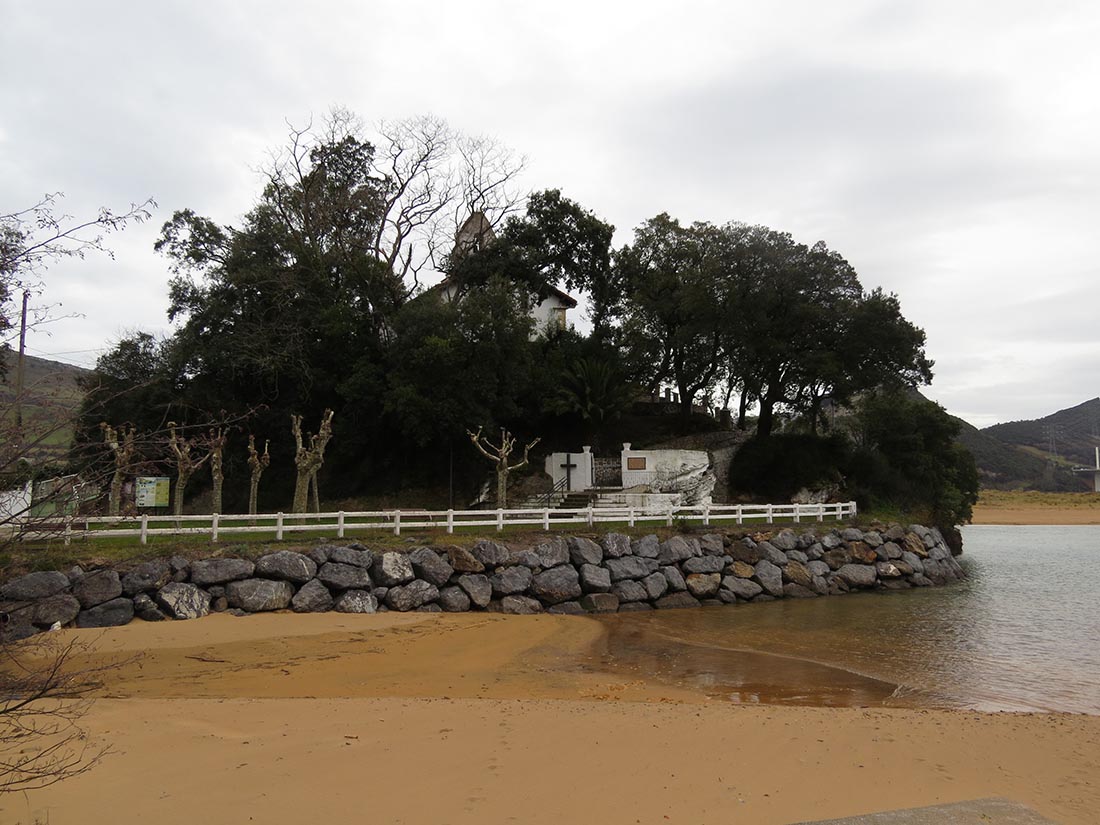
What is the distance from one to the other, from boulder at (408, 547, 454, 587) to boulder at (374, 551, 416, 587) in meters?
0.18

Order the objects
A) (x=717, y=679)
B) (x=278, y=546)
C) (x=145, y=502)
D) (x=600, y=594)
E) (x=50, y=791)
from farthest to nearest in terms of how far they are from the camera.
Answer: (x=145, y=502) < (x=600, y=594) < (x=278, y=546) < (x=717, y=679) < (x=50, y=791)

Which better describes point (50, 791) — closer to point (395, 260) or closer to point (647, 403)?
point (395, 260)

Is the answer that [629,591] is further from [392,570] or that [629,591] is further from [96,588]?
[96,588]

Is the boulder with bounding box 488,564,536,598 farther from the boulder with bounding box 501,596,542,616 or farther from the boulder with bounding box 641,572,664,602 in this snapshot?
the boulder with bounding box 641,572,664,602

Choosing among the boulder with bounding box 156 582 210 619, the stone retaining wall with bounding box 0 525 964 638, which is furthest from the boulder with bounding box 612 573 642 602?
the boulder with bounding box 156 582 210 619

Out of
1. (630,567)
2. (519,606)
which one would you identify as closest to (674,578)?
(630,567)

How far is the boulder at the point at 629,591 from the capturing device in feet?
58.4

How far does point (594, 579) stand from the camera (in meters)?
17.7

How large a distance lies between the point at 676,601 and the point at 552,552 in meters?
3.63

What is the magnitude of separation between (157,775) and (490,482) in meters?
22.4

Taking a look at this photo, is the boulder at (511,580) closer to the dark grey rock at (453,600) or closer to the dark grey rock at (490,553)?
the dark grey rock at (490,553)

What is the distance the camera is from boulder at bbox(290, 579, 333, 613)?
563 inches

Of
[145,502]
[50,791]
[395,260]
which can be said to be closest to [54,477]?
[50,791]

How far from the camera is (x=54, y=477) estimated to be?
3891 millimetres
